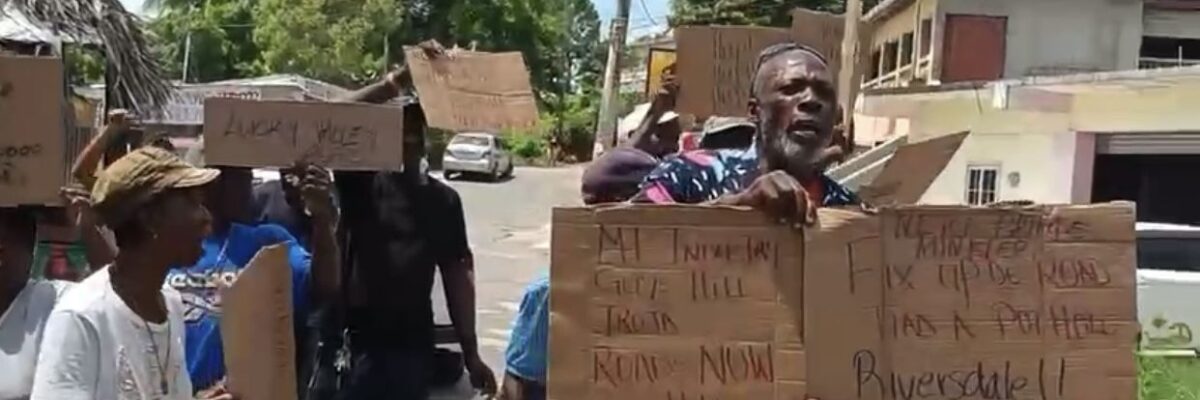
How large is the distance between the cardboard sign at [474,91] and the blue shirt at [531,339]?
2.53ft

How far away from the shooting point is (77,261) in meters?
5.26

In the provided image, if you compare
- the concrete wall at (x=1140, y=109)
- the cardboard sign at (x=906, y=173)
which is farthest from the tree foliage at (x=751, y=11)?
the cardboard sign at (x=906, y=173)

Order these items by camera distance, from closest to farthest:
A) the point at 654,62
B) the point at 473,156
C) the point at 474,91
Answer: the point at 474,91 → the point at 654,62 → the point at 473,156

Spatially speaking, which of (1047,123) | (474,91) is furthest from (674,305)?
(1047,123)

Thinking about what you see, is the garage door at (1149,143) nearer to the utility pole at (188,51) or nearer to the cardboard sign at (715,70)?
the cardboard sign at (715,70)

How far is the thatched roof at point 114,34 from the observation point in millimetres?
12617

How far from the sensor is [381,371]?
206 inches

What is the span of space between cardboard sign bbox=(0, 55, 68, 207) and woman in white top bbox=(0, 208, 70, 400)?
115mm

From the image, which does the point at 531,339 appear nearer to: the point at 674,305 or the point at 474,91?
the point at 474,91

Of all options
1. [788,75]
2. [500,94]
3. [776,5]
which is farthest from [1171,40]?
[788,75]

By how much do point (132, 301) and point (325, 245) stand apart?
53.4 inches

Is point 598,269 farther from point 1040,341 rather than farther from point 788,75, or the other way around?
point 1040,341

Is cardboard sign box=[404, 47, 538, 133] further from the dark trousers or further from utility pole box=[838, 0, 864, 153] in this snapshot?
utility pole box=[838, 0, 864, 153]

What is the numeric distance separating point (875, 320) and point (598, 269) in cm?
49
